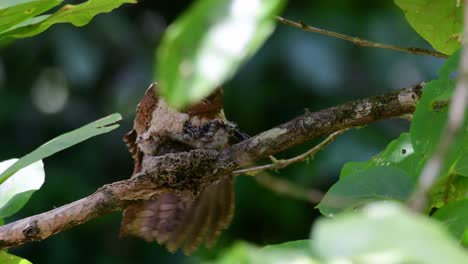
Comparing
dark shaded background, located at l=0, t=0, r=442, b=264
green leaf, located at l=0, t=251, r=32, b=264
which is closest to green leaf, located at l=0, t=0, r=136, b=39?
green leaf, located at l=0, t=251, r=32, b=264

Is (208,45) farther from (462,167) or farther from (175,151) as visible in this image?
(175,151)

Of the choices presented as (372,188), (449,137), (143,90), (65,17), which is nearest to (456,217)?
(372,188)

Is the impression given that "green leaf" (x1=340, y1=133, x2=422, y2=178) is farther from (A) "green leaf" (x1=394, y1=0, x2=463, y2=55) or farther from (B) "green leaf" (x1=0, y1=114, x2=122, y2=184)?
(B) "green leaf" (x1=0, y1=114, x2=122, y2=184)

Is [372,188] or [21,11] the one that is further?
[21,11]

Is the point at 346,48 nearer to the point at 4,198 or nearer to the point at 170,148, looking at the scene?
the point at 170,148

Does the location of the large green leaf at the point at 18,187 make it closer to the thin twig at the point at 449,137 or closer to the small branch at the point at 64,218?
the small branch at the point at 64,218

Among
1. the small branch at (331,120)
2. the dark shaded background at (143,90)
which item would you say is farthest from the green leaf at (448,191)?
the dark shaded background at (143,90)
